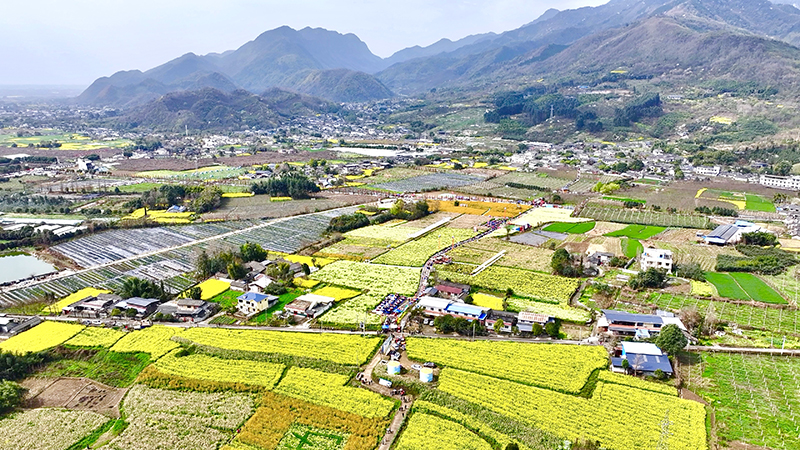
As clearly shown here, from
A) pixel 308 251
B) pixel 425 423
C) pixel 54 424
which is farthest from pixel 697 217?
pixel 54 424

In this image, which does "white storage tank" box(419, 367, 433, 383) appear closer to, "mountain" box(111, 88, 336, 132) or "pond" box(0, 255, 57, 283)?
"pond" box(0, 255, 57, 283)

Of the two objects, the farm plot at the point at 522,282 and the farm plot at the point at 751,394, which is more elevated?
the farm plot at the point at 522,282

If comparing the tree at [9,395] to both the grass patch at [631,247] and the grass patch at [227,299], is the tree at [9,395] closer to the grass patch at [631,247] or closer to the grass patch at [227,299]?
the grass patch at [227,299]

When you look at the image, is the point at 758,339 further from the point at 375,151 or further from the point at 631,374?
the point at 375,151

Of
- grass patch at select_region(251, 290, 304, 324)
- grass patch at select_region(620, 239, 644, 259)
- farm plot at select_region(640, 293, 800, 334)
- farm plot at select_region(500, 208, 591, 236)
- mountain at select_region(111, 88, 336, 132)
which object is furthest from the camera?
mountain at select_region(111, 88, 336, 132)

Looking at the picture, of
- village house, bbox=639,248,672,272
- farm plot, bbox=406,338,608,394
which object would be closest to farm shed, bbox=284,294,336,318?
farm plot, bbox=406,338,608,394

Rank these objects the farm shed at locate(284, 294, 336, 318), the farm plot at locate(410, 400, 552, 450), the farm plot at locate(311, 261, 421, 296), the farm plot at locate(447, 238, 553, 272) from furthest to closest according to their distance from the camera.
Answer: the farm plot at locate(447, 238, 553, 272)
the farm plot at locate(311, 261, 421, 296)
the farm shed at locate(284, 294, 336, 318)
the farm plot at locate(410, 400, 552, 450)

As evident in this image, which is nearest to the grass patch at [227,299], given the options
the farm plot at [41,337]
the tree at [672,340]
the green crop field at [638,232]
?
the farm plot at [41,337]
